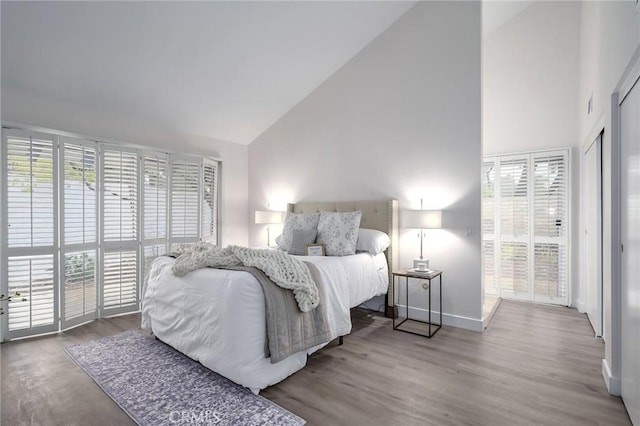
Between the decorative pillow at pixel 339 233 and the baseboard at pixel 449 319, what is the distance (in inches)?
41.7

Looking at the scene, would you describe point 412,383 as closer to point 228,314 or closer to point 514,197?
point 228,314

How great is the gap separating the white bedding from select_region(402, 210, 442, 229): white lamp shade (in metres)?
0.83

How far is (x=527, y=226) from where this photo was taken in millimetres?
4449

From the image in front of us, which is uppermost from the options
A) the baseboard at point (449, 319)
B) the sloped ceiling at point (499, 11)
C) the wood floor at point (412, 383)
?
the sloped ceiling at point (499, 11)

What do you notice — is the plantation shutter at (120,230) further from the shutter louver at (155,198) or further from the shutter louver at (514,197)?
the shutter louver at (514,197)

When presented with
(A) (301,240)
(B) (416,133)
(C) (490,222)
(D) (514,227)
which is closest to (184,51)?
(A) (301,240)

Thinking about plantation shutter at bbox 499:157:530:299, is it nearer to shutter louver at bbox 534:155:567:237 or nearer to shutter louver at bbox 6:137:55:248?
shutter louver at bbox 534:155:567:237

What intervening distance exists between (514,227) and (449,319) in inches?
74.8

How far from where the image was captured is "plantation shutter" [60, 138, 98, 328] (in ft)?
11.5

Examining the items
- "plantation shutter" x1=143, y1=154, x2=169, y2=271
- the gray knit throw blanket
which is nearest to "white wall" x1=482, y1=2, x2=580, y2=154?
the gray knit throw blanket

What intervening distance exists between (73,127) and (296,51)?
8.92 feet

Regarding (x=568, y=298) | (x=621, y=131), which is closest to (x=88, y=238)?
(x=621, y=131)

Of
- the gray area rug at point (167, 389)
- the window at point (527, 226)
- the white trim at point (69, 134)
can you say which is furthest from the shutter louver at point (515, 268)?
the white trim at point (69, 134)

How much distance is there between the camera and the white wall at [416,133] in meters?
3.49
